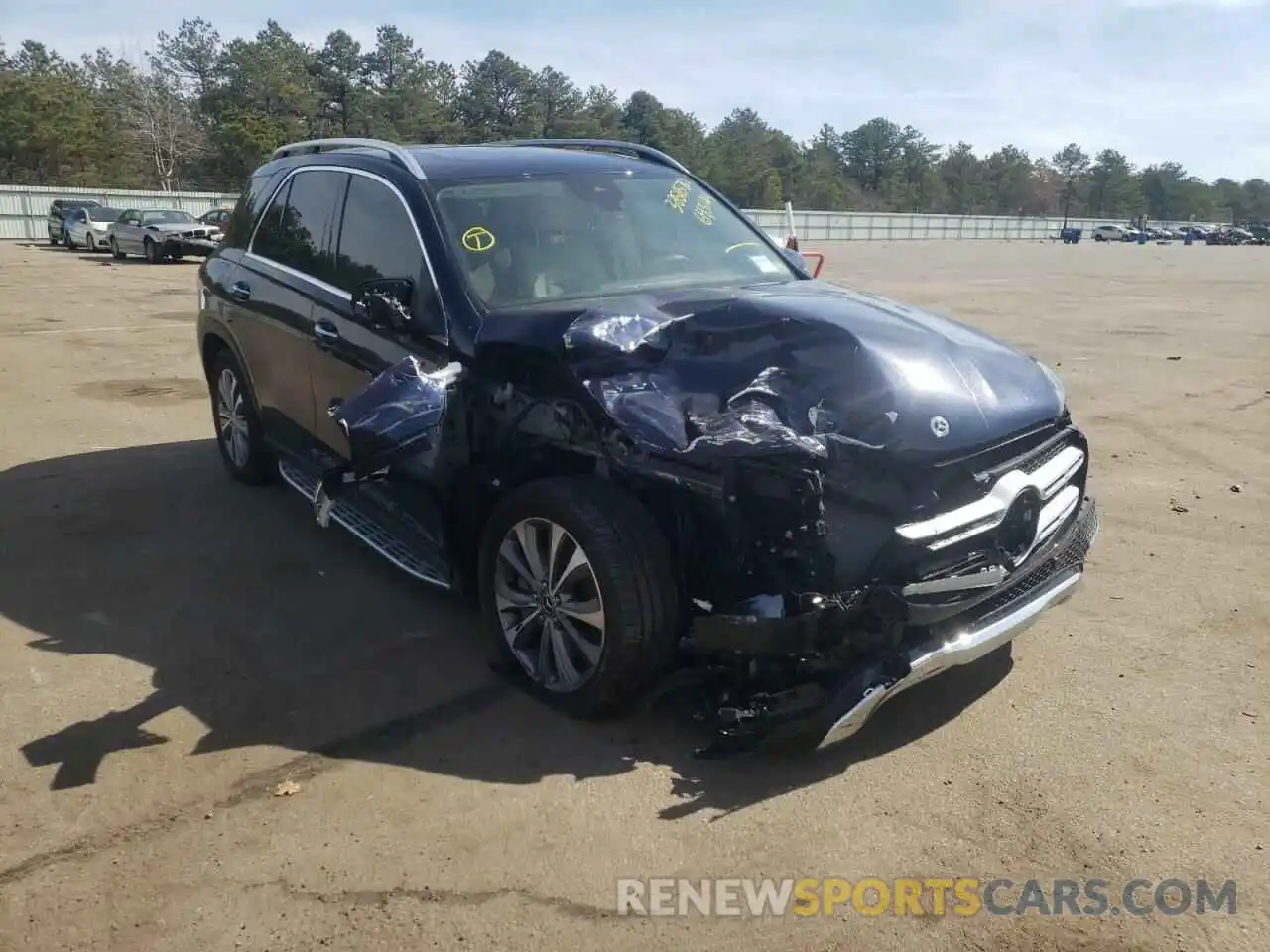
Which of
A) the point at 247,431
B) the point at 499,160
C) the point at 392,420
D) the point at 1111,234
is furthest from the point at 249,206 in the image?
the point at 1111,234

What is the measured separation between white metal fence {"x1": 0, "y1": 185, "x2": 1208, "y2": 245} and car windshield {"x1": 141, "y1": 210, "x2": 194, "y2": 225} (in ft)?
55.3

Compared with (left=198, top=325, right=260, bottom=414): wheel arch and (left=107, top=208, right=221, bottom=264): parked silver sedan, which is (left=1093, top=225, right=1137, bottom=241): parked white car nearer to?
(left=107, top=208, right=221, bottom=264): parked silver sedan

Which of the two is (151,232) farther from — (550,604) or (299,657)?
(550,604)

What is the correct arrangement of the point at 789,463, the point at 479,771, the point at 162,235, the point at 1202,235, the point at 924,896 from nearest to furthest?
the point at 924,896 → the point at 789,463 → the point at 479,771 → the point at 162,235 → the point at 1202,235

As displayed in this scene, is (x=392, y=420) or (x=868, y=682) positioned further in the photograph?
(x=392, y=420)

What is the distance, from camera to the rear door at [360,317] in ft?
14.1

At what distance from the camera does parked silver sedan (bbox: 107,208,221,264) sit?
90.0 ft

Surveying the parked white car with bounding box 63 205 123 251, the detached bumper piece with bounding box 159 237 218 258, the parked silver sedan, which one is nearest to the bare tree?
the parked white car with bounding box 63 205 123 251

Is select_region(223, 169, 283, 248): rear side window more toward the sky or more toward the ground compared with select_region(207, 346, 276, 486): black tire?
more toward the sky

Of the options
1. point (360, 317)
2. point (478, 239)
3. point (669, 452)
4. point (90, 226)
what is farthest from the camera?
point (90, 226)

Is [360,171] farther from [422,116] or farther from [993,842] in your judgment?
[422,116]

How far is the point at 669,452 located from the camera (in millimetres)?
3416

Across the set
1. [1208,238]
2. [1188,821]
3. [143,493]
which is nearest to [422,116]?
[1208,238]

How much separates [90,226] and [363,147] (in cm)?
3144
